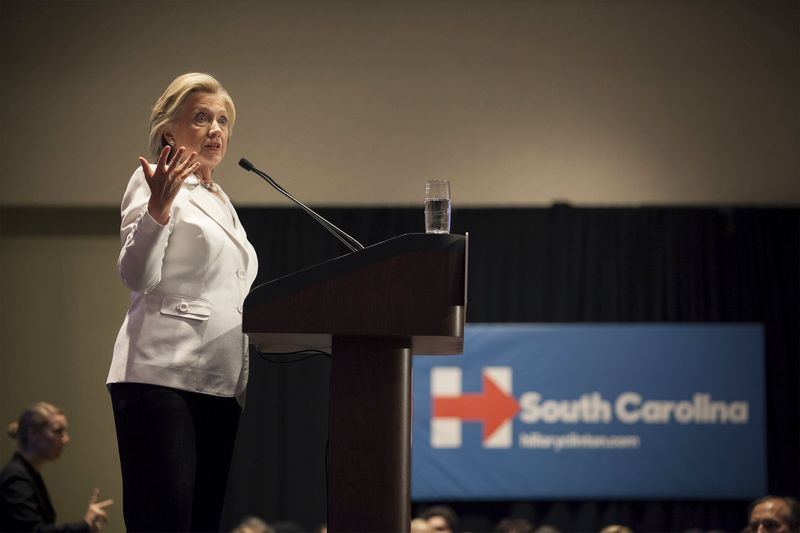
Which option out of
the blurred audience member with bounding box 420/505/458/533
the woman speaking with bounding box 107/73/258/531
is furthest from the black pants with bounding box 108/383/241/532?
the blurred audience member with bounding box 420/505/458/533

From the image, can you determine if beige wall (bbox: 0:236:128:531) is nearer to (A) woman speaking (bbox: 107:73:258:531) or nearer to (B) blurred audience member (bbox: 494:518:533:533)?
(B) blurred audience member (bbox: 494:518:533:533)

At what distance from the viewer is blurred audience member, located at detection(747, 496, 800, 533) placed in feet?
12.7

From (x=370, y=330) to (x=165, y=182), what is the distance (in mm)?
441

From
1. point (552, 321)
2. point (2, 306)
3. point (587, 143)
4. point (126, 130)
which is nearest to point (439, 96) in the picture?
point (587, 143)

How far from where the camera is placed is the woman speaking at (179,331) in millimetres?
1594

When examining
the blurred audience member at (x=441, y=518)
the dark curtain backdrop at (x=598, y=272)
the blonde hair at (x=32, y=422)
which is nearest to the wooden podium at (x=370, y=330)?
the blonde hair at (x=32, y=422)

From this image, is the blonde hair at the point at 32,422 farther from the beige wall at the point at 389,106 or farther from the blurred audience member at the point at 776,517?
the blurred audience member at the point at 776,517

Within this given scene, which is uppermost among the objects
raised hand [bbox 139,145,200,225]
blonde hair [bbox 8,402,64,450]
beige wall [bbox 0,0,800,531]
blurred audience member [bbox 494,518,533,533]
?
beige wall [bbox 0,0,800,531]

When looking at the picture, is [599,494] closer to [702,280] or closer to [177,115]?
[702,280]

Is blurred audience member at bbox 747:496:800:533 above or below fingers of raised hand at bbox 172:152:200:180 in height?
below

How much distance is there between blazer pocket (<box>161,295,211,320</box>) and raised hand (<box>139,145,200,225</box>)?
6.1 inches

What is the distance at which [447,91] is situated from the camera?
648 centimetres

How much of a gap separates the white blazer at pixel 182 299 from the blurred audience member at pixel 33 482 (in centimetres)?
244

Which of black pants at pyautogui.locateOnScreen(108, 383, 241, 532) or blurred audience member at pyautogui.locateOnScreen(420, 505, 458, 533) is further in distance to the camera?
blurred audience member at pyautogui.locateOnScreen(420, 505, 458, 533)
